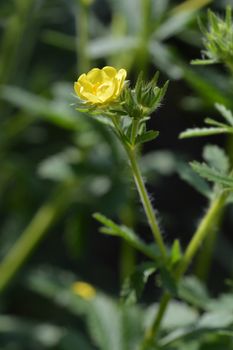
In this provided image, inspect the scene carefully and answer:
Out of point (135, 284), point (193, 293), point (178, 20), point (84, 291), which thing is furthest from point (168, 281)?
point (178, 20)

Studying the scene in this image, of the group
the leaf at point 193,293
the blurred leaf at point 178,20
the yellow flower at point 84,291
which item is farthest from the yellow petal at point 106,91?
the blurred leaf at point 178,20

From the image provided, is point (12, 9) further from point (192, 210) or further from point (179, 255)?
point (179, 255)

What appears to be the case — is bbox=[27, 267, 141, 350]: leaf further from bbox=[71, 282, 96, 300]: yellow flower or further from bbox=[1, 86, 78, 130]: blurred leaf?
bbox=[1, 86, 78, 130]: blurred leaf

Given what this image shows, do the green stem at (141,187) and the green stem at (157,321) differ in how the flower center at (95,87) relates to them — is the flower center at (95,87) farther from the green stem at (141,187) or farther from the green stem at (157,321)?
the green stem at (157,321)

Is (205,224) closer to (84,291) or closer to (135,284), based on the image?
(135,284)

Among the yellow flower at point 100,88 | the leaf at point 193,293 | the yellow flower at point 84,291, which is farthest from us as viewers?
the yellow flower at point 84,291

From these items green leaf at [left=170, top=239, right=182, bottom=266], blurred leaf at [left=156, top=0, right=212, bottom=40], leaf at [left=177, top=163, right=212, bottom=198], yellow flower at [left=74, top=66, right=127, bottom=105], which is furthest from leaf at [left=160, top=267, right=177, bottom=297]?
blurred leaf at [left=156, top=0, right=212, bottom=40]
